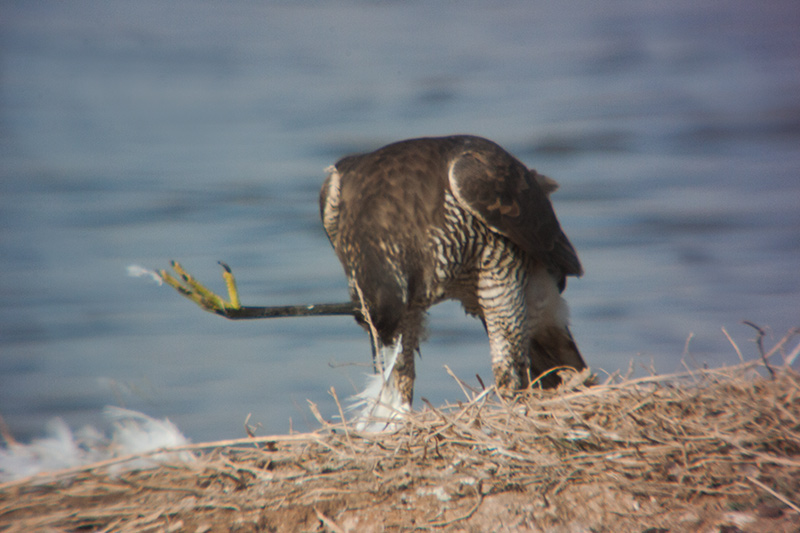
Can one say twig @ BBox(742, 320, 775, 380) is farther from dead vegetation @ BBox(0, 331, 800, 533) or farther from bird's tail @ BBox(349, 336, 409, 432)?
bird's tail @ BBox(349, 336, 409, 432)

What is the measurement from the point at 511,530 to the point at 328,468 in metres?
0.54

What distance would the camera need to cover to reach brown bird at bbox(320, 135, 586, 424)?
257 cm

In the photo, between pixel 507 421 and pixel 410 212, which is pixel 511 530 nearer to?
pixel 507 421

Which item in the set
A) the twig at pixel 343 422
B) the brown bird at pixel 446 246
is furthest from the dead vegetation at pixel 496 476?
the brown bird at pixel 446 246

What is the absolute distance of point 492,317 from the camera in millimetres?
2941

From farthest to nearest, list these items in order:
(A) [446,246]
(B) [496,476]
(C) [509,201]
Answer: (C) [509,201] → (A) [446,246] → (B) [496,476]

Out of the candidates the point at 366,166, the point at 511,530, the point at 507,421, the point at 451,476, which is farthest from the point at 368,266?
the point at 511,530

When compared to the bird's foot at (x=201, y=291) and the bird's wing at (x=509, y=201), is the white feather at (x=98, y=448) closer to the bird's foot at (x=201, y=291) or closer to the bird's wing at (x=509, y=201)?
the bird's foot at (x=201, y=291)

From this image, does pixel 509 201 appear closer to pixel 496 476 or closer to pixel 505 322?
pixel 505 322

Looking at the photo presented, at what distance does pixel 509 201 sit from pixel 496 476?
1.53 meters

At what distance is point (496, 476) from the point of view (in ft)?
5.32

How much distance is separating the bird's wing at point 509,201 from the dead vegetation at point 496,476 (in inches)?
41.7

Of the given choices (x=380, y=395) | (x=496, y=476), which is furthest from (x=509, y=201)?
(x=496, y=476)

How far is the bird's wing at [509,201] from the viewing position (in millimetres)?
2771
